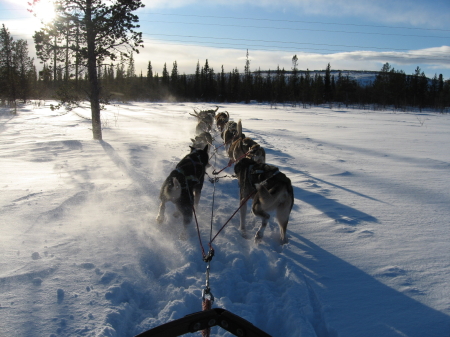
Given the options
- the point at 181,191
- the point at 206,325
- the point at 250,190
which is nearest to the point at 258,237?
the point at 250,190

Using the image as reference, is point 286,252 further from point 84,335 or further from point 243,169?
point 84,335

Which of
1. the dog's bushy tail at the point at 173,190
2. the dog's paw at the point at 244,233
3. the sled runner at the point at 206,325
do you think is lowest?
the dog's paw at the point at 244,233

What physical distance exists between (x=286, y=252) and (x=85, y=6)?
1008 centimetres

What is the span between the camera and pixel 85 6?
9.16m

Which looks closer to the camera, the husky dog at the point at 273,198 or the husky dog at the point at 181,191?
the husky dog at the point at 273,198

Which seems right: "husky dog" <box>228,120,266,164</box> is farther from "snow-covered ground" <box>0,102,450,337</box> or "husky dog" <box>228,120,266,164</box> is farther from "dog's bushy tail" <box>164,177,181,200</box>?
"dog's bushy tail" <box>164,177,181,200</box>

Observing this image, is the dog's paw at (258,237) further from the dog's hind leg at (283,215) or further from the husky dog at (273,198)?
the dog's hind leg at (283,215)

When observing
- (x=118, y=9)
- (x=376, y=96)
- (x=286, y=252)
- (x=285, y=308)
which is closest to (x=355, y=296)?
(x=285, y=308)

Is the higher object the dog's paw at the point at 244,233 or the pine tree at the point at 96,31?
the pine tree at the point at 96,31

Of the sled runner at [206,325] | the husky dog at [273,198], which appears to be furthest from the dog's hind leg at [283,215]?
the sled runner at [206,325]

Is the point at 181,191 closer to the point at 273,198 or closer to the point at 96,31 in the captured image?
the point at 273,198

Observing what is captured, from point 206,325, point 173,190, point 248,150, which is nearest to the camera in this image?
point 206,325

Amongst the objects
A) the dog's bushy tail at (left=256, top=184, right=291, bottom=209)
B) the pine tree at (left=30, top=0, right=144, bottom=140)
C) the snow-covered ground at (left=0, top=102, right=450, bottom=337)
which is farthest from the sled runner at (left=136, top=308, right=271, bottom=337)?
the pine tree at (left=30, top=0, right=144, bottom=140)

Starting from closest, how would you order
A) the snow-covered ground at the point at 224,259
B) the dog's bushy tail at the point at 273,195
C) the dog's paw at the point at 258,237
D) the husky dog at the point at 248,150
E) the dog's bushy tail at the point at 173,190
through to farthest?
the snow-covered ground at the point at 224,259 < the dog's bushy tail at the point at 273,195 < the dog's paw at the point at 258,237 < the dog's bushy tail at the point at 173,190 < the husky dog at the point at 248,150
